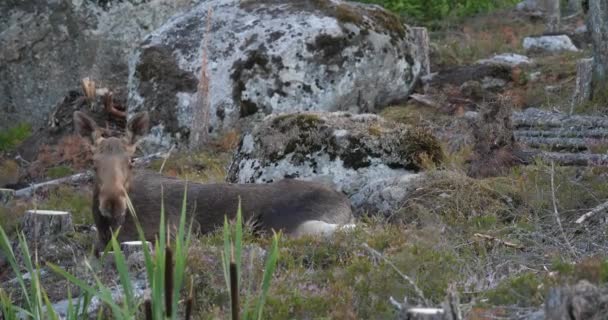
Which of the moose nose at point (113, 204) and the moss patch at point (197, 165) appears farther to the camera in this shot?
the moss patch at point (197, 165)

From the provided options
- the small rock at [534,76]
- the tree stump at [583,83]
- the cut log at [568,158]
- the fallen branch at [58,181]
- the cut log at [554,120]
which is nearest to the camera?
the cut log at [568,158]

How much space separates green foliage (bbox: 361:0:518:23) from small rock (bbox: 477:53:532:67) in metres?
4.74

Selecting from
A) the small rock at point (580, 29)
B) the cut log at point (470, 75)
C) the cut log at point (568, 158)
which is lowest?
the small rock at point (580, 29)

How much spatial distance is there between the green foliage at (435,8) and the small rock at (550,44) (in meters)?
3.51

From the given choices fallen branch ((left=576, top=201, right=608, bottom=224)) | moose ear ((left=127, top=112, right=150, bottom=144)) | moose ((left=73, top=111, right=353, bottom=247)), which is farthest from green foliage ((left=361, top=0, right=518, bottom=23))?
fallen branch ((left=576, top=201, right=608, bottom=224))

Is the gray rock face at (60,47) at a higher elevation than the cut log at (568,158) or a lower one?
lower

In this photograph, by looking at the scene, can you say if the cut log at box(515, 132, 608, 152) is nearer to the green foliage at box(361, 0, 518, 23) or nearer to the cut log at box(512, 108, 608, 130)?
the cut log at box(512, 108, 608, 130)

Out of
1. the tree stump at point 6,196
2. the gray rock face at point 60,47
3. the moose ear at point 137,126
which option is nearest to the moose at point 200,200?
the moose ear at point 137,126

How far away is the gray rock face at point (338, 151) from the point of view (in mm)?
10297

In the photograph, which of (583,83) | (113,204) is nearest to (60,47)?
(583,83)

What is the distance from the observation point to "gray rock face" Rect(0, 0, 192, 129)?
17.4 meters

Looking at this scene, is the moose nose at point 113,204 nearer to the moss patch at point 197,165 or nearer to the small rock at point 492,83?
the moss patch at point 197,165

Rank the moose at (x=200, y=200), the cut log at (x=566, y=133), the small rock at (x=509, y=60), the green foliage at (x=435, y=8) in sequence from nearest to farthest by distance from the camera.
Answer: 1. the moose at (x=200, y=200)
2. the cut log at (x=566, y=133)
3. the small rock at (x=509, y=60)
4. the green foliage at (x=435, y=8)

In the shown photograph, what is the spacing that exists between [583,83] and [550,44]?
20.1ft
